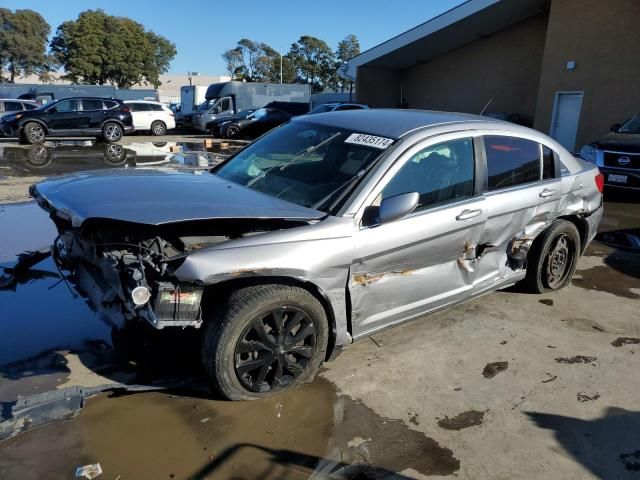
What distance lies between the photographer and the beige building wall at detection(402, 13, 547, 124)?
19906 mm

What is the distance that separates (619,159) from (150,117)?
19.7 meters

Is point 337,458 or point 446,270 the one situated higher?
point 446,270

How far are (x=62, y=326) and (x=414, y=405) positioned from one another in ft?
8.51

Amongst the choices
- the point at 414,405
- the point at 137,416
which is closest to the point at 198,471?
the point at 137,416

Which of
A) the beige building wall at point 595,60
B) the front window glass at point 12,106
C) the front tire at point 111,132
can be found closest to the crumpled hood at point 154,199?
the beige building wall at point 595,60

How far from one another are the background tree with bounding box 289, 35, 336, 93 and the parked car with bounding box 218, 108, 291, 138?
68936mm

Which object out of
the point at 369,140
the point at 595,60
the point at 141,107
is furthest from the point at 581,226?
the point at 141,107

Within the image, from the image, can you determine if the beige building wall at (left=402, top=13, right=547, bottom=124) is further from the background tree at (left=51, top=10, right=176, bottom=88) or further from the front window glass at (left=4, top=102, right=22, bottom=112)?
the background tree at (left=51, top=10, right=176, bottom=88)

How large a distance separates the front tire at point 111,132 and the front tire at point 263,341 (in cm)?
1824

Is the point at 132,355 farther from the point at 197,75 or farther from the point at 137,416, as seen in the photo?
the point at 197,75

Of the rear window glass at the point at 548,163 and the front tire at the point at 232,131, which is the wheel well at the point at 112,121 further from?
the rear window glass at the point at 548,163

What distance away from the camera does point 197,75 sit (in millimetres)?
99500

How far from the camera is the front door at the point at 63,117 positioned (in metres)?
18.1

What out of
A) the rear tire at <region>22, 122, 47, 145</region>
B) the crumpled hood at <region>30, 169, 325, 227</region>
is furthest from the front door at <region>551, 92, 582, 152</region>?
the rear tire at <region>22, 122, 47, 145</region>
